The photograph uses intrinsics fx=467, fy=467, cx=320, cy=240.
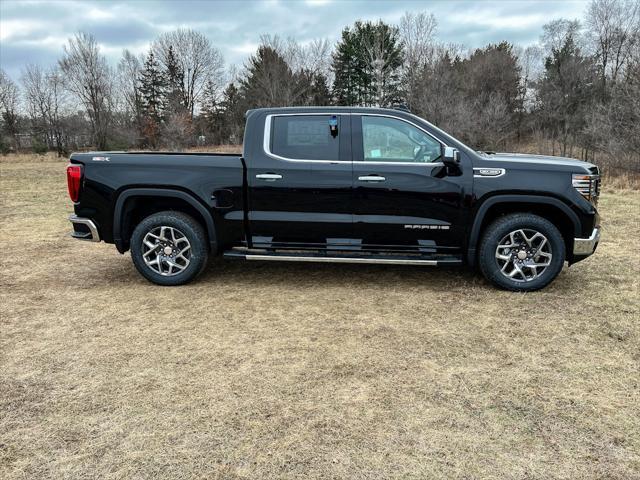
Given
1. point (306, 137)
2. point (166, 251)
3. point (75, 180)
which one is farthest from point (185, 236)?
point (306, 137)

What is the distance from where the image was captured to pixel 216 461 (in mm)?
2314

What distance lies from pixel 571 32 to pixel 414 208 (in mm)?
39965

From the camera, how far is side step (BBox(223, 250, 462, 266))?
468 centimetres

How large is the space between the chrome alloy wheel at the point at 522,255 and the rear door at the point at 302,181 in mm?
1562

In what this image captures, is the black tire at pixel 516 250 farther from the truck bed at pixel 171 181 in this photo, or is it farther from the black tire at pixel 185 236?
the black tire at pixel 185 236

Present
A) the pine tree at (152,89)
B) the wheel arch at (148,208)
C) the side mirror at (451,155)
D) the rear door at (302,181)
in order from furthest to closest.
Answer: the pine tree at (152,89)
the wheel arch at (148,208)
the rear door at (302,181)
the side mirror at (451,155)

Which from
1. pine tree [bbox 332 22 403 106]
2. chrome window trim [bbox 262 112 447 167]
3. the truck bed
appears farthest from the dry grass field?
pine tree [bbox 332 22 403 106]

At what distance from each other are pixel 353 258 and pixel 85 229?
9.42ft

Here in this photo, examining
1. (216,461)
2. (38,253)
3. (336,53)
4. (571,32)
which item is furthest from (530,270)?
(336,53)

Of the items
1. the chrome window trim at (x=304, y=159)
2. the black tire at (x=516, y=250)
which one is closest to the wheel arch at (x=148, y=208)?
the chrome window trim at (x=304, y=159)

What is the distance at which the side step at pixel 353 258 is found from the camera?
4680mm

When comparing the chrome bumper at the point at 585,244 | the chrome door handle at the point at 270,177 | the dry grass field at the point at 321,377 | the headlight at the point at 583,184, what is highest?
the chrome door handle at the point at 270,177

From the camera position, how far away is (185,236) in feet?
16.1

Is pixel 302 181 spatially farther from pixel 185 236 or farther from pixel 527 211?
pixel 527 211
